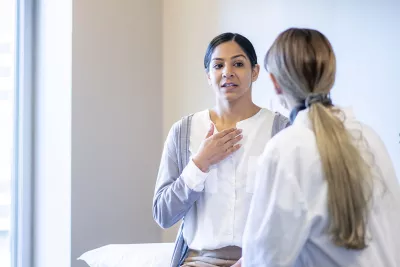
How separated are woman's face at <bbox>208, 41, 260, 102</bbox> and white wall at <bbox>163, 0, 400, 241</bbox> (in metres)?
0.45

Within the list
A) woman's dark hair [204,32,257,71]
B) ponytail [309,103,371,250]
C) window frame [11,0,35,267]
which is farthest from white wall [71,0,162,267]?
ponytail [309,103,371,250]

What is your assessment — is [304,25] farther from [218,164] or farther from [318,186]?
[318,186]

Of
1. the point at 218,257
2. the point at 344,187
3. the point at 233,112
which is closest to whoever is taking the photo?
the point at 344,187

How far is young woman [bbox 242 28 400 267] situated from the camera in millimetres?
1098

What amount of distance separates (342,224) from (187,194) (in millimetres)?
539

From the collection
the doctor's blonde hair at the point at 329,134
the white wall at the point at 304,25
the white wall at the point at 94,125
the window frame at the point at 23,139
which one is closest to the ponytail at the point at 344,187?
the doctor's blonde hair at the point at 329,134

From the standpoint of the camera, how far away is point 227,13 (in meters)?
2.41

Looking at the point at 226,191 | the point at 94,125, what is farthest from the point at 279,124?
the point at 94,125

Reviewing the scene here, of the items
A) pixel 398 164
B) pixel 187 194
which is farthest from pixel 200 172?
pixel 398 164

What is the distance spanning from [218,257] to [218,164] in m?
0.25

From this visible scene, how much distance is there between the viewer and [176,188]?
1.56 metres

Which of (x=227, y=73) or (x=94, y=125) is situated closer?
(x=227, y=73)

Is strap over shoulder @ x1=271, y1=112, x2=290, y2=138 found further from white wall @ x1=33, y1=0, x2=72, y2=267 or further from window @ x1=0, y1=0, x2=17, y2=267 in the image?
Answer: window @ x1=0, y1=0, x2=17, y2=267

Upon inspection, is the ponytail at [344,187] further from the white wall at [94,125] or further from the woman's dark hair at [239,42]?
the white wall at [94,125]
